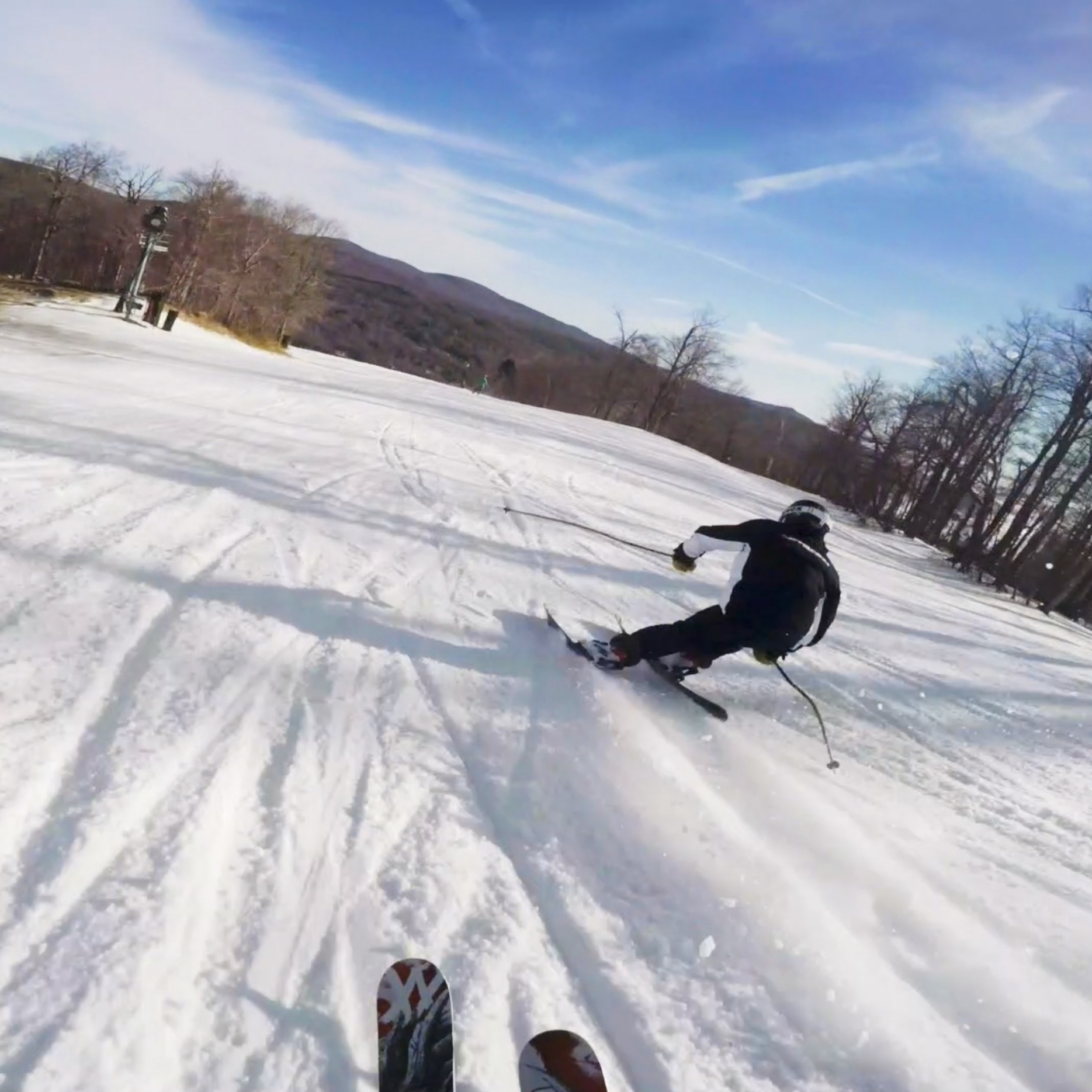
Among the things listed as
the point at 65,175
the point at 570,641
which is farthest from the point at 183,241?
the point at 570,641

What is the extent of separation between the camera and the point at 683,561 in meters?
5.63

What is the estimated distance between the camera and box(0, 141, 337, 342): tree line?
35.9m

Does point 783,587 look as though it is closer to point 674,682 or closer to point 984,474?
point 674,682

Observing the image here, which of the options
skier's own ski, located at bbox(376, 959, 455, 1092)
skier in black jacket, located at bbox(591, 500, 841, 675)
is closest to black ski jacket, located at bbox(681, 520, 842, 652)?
skier in black jacket, located at bbox(591, 500, 841, 675)

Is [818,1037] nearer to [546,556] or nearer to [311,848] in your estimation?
[311,848]

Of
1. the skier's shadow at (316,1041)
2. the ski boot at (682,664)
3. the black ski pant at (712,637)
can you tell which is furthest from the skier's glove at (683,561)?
the skier's shadow at (316,1041)

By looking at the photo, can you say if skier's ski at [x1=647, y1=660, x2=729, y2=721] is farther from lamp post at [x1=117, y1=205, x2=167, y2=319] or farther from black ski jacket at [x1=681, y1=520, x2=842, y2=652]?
lamp post at [x1=117, y1=205, x2=167, y2=319]

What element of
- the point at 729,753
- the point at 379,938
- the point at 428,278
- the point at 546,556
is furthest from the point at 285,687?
the point at 428,278

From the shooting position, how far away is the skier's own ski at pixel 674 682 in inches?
204

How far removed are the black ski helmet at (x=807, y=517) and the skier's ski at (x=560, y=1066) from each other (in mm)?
3441

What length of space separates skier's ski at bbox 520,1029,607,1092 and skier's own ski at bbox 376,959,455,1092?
0.23 meters

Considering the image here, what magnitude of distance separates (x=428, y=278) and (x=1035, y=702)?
152 m

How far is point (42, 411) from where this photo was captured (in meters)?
7.76

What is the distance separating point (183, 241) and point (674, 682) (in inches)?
1512
